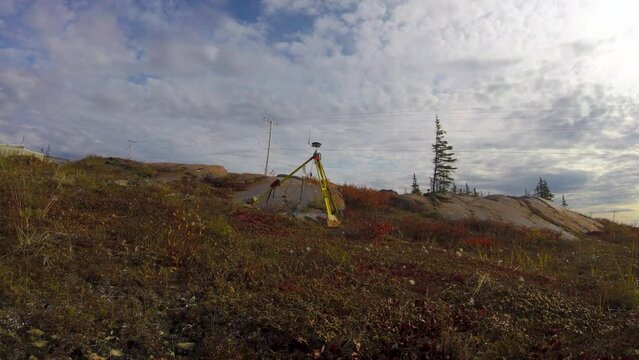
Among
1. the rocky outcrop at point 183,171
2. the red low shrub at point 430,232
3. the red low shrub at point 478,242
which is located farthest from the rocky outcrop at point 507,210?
the rocky outcrop at point 183,171

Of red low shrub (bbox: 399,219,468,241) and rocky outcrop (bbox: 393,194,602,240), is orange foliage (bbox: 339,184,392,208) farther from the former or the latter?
red low shrub (bbox: 399,219,468,241)

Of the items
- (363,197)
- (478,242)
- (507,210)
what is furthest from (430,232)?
(507,210)

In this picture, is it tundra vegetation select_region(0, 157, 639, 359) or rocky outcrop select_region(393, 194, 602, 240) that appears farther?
rocky outcrop select_region(393, 194, 602, 240)

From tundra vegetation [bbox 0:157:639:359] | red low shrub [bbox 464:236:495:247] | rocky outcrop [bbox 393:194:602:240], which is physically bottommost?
tundra vegetation [bbox 0:157:639:359]

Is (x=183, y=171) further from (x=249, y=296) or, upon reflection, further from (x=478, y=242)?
(x=249, y=296)

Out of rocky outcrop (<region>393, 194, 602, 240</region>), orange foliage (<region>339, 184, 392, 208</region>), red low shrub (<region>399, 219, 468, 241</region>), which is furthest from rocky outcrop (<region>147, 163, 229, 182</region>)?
red low shrub (<region>399, 219, 468, 241</region>)

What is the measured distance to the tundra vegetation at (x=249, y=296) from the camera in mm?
5082

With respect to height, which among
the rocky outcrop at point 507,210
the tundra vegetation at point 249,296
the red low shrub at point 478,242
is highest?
the rocky outcrop at point 507,210

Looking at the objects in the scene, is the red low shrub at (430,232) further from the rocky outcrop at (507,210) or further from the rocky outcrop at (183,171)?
the rocky outcrop at (183,171)

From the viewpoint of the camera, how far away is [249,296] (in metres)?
6.36

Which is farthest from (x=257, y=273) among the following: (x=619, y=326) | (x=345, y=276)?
(x=619, y=326)

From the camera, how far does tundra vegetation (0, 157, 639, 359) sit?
16.7ft

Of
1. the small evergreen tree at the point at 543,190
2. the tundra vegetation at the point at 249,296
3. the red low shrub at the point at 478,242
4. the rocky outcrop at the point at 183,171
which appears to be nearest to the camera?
the tundra vegetation at the point at 249,296

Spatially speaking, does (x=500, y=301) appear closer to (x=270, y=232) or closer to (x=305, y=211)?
(x=270, y=232)
